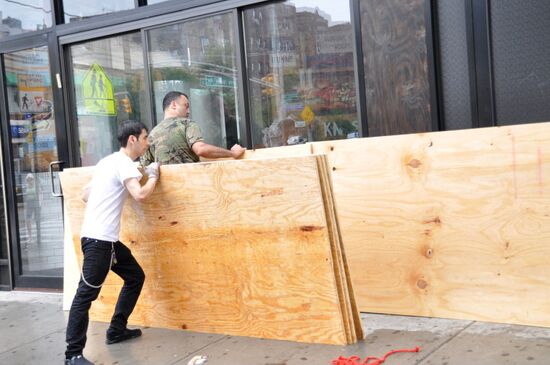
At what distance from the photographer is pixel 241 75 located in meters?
6.50

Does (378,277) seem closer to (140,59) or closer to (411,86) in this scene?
(411,86)

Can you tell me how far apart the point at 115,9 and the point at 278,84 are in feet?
7.43

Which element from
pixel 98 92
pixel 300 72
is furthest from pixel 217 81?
pixel 98 92

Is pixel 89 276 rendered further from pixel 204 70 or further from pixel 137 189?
pixel 204 70

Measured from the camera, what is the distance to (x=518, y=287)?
4.55m

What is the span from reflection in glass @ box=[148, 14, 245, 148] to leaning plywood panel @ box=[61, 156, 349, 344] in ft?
5.36

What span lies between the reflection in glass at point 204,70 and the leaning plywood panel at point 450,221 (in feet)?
5.28

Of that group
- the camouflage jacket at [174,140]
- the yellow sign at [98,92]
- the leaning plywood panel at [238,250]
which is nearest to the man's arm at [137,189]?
the leaning plywood panel at [238,250]

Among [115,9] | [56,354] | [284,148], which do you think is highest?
[115,9]

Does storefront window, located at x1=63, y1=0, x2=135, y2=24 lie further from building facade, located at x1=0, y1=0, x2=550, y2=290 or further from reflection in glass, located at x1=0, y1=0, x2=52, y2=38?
reflection in glass, located at x1=0, y1=0, x2=52, y2=38

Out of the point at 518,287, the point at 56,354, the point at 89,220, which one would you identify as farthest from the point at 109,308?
the point at 518,287

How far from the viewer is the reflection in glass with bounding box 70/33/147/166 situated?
287 inches

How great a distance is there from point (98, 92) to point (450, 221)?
4.51 meters

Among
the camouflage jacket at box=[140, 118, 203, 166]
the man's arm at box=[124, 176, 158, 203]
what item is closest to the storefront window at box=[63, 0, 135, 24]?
the camouflage jacket at box=[140, 118, 203, 166]
